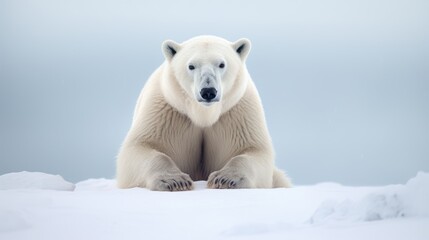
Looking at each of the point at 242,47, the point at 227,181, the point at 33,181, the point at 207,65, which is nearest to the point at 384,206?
the point at 227,181

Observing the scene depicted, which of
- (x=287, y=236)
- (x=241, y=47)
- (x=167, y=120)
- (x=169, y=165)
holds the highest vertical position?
(x=241, y=47)

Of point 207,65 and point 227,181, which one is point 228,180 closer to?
point 227,181

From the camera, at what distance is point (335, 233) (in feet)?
11.2

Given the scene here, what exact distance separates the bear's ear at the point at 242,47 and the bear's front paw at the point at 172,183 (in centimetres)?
161

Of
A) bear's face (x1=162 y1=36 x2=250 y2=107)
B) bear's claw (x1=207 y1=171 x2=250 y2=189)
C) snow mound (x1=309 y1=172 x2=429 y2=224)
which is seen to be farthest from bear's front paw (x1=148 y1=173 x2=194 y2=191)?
snow mound (x1=309 y1=172 x2=429 y2=224)

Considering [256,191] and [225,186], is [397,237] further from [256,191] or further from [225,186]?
[225,186]

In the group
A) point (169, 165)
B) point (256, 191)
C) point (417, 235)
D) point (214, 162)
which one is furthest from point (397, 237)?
point (214, 162)

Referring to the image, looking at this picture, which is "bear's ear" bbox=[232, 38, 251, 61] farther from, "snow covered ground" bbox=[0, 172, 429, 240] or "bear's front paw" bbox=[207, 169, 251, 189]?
"snow covered ground" bbox=[0, 172, 429, 240]

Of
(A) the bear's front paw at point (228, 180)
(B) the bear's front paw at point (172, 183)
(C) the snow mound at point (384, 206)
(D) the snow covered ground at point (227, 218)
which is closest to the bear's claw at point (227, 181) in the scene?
(A) the bear's front paw at point (228, 180)

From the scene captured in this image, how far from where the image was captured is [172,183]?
19.7ft

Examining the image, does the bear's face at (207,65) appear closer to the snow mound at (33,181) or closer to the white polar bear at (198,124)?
the white polar bear at (198,124)

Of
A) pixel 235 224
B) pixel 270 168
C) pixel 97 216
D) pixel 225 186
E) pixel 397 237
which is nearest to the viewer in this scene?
pixel 397 237

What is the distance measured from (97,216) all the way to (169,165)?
7.95 feet

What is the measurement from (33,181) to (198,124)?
5.75 feet
